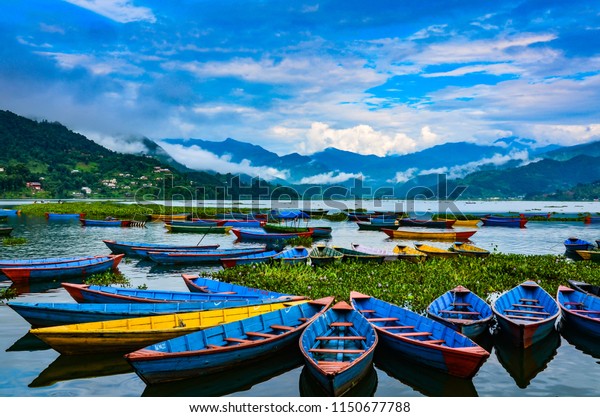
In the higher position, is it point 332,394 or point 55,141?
point 55,141

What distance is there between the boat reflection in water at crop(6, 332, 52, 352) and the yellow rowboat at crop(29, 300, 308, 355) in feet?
6.87

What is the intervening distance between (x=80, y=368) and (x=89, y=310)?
216 cm

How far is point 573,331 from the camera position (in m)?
15.8

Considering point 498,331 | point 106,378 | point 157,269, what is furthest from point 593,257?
point 106,378

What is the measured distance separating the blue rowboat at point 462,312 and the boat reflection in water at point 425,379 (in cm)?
220

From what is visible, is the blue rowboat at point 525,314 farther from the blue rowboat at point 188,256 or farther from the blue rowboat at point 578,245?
the blue rowboat at point 578,245

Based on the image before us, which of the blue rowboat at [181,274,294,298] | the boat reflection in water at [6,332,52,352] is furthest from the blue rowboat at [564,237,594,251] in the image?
the boat reflection in water at [6,332,52,352]

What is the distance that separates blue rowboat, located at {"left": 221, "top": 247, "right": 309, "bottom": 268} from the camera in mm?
27734

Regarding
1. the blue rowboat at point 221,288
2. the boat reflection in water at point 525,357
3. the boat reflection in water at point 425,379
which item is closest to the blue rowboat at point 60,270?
the blue rowboat at point 221,288

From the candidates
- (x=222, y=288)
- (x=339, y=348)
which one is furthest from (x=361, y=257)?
(x=339, y=348)

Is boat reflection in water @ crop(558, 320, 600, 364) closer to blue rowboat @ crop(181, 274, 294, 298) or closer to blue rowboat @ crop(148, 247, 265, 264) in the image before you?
blue rowboat @ crop(181, 274, 294, 298)

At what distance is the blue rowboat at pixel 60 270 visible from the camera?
23.3m
